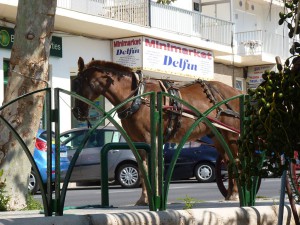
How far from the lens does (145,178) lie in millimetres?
8266

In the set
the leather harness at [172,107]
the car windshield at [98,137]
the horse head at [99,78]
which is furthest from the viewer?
the car windshield at [98,137]

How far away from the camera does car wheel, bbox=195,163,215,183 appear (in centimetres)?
2362

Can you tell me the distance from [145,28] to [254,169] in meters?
25.0

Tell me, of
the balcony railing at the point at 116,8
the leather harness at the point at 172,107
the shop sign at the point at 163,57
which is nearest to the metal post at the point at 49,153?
the leather harness at the point at 172,107

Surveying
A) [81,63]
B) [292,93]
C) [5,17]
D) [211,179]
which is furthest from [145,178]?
[5,17]

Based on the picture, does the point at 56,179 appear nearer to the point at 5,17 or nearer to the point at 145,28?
the point at 5,17

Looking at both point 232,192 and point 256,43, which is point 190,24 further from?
point 232,192

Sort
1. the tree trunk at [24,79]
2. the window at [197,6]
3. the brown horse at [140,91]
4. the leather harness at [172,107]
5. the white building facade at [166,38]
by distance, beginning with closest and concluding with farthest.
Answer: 1. the tree trunk at [24,79]
2. the leather harness at [172,107]
3. the brown horse at [140,91]
4. the white building facade at [166,38]
5. the window at [197,6]

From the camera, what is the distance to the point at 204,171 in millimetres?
23688

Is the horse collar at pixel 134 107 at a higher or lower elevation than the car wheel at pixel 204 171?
higher

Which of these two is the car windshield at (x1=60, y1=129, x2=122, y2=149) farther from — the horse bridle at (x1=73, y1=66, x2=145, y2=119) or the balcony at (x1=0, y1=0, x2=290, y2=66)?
the horse bridle at (x1=73, y1=66, x2=145, y2=119)

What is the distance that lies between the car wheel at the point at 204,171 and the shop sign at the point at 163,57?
789cm

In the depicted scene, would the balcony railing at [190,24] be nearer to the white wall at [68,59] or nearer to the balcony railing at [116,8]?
the balcony railing at [116,8]

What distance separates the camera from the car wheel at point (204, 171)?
2362 cm
